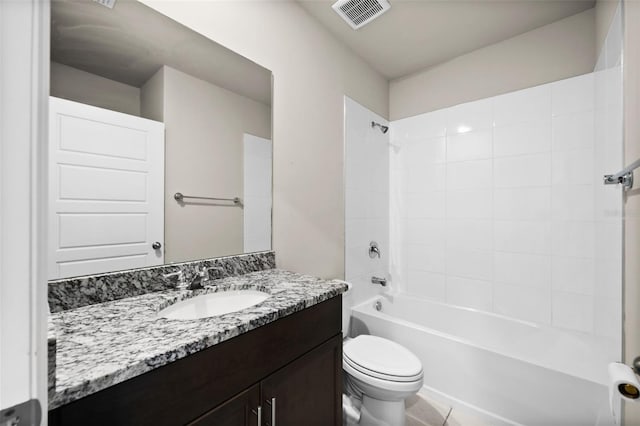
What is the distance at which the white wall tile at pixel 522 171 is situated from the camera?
191 cm

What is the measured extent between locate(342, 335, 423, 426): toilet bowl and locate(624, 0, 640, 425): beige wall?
0.85 meters

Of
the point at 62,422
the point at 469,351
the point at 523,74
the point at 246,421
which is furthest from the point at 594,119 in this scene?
the point at 62,422

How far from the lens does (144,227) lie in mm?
1081

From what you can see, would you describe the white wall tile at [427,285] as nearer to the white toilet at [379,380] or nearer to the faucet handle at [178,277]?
the white toilet at [379,380]

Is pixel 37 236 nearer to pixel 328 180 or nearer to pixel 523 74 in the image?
pixel 328 180

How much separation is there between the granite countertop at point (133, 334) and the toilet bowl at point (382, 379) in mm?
618

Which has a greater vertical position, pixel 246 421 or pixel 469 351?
pixel 246 421

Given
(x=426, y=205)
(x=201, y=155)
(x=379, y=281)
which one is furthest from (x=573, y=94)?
(x=201, y=155)

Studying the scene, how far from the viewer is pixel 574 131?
71.2 inches

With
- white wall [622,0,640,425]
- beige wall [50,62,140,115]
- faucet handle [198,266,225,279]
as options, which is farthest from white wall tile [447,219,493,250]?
beige wall [50,62,140,115]

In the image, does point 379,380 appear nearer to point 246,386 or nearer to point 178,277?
point 246,386

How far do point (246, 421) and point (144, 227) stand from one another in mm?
777

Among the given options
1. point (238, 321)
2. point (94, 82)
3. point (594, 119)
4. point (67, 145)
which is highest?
point (594, 119)

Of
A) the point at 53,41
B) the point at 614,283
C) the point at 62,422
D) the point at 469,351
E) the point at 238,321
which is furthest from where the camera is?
the point at 469,351
